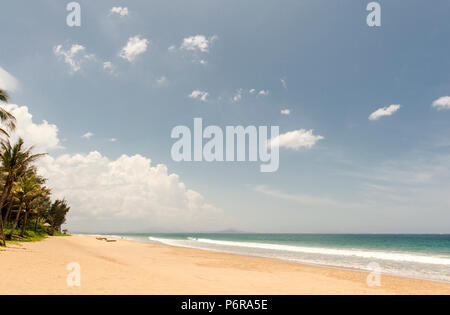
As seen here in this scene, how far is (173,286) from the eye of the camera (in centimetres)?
938

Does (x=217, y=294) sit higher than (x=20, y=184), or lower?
lower

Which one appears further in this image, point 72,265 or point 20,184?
point 20,184

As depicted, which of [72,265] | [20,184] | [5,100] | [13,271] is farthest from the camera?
[20,184]

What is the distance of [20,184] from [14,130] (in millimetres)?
13664
